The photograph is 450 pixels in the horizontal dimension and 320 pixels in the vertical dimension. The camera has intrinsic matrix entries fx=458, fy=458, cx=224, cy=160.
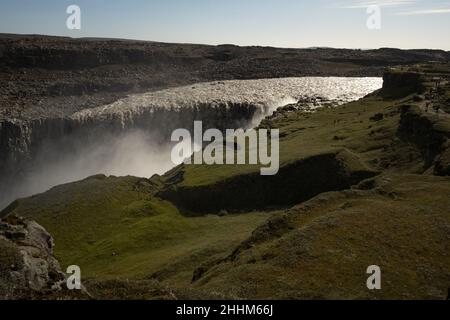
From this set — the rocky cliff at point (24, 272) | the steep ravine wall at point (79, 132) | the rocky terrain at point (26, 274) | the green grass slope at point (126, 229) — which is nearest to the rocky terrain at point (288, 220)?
the green grass slope at point (126, 229)

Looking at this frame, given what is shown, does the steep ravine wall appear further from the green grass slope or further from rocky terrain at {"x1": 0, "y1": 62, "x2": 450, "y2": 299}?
the green grass slope

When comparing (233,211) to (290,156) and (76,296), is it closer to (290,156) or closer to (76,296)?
(290,156)

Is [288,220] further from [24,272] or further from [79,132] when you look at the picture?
[79,132]

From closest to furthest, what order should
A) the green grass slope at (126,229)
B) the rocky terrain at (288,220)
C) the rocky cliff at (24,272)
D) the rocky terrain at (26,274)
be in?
the rocky terrain at (26,274) → the rocky cliff at (24,272) → the rocky terrain at (288,220) → the green grass slope at (126,229)

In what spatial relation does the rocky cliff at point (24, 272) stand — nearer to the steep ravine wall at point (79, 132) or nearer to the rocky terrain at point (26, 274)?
the rocky terrain at point (26, 274)

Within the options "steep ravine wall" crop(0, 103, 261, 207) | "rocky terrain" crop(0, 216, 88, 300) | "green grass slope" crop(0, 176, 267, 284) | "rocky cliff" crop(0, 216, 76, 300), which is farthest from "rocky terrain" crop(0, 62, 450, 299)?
"steep ravine wall" crop(0, 103, 261, 207)

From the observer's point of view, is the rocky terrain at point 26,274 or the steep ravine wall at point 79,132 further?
the steep ravine wall at point 79,132

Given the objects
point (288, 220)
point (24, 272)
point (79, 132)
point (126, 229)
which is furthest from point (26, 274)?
point (79, 132)

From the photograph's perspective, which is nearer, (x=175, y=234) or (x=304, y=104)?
(x=175, y=234)

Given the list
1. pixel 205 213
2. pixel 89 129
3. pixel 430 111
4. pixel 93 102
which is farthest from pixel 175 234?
pixel 93 102
